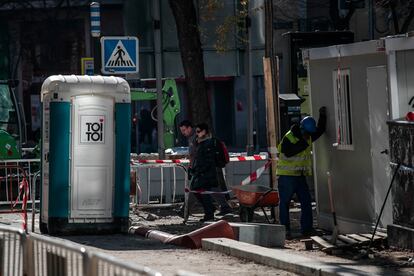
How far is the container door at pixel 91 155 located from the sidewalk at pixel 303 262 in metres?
2.87

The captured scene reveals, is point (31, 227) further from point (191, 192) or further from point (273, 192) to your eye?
point (273, 192)

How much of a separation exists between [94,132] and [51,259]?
31.4 feet

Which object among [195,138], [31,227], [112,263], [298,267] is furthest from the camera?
[195,138]

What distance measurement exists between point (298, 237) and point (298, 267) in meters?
4.62

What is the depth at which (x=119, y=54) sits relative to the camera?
70.1 ft

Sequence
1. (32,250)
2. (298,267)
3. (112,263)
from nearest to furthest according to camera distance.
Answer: (112,263)
(32,250)
(298,267)

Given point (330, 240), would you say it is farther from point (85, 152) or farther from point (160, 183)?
point (160, 183)

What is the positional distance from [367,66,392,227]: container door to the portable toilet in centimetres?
373

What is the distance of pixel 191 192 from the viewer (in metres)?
20.7

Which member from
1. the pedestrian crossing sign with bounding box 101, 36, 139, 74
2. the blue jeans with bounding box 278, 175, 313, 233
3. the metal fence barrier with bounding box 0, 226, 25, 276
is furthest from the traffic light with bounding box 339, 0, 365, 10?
the metal fence barrier with bounding box 0, 226, 25, 276

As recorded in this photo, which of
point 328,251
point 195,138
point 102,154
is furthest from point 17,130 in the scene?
point 328,251

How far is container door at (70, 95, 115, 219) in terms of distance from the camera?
18.1m

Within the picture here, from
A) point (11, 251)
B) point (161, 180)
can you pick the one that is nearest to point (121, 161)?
point (161, 180)

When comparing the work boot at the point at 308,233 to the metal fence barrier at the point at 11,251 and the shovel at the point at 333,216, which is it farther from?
the metal fence barrier at the point at 11,251
